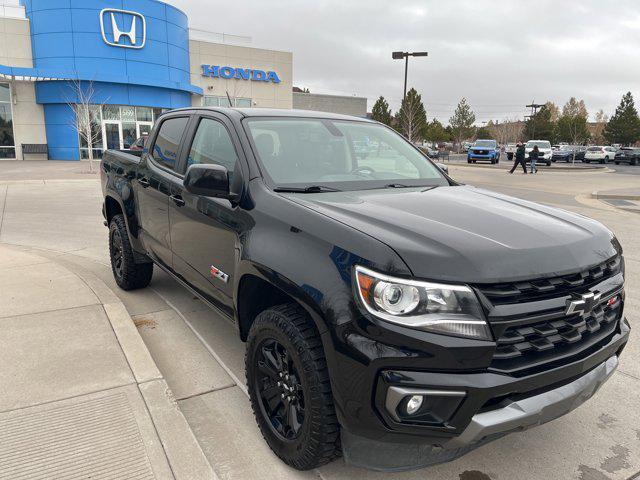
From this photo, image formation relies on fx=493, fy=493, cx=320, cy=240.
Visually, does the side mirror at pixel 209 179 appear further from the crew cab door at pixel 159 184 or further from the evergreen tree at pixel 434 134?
the evergreen tree at pixel 434 134

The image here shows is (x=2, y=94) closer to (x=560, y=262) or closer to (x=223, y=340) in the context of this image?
(x=223, y=340)

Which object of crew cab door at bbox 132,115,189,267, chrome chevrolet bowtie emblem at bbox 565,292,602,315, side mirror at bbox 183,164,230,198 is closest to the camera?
chrome chevrolet bowtie emblem at bbox 565,292,602,315

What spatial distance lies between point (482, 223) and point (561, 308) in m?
0.53

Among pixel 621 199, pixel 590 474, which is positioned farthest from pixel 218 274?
pixel 621 199

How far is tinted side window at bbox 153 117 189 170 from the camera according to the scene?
3.96 m

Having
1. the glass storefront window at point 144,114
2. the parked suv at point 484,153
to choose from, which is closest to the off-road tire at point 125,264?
the glass storefront window at point 144,114

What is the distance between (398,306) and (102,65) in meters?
31.1

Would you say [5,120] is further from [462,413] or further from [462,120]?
[462,120]

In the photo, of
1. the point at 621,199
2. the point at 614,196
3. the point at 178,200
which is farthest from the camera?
the point at 614,196

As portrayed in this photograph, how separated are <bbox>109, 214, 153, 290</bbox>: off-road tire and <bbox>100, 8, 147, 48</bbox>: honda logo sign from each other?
27.7 meters

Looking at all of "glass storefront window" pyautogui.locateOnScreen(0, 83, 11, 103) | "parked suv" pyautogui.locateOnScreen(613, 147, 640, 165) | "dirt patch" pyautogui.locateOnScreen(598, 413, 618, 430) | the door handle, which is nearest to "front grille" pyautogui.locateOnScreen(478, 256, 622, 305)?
"dirt patch" pyautogui.locateOnScreen(598, 413, 618, 430)

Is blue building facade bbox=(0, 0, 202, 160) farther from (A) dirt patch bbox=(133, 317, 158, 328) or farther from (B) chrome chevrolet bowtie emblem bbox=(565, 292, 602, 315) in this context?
(B) chrome chevrolet bowtie emblem bbox=(565, 292, 602, 315)

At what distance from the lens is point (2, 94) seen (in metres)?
28.5

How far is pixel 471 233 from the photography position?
2.20 meters
